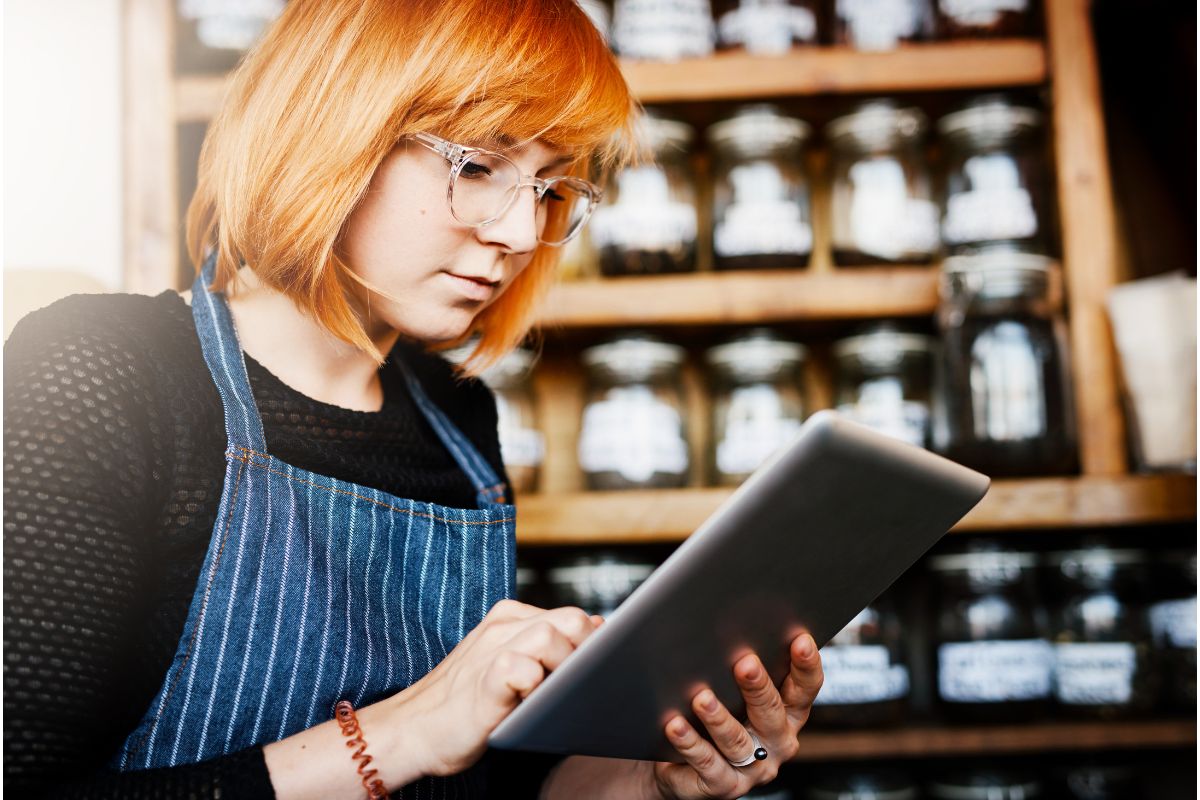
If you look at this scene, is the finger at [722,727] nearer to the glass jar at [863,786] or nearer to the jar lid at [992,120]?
the glass jar at [863,786]

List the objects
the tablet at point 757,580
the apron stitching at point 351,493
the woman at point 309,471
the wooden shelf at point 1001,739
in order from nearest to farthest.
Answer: the tablet at point 757,580
the woman at point 309,471
the apron stitching at point 351,493
the wooden shelf at point 1001,739

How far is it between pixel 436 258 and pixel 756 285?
700mm

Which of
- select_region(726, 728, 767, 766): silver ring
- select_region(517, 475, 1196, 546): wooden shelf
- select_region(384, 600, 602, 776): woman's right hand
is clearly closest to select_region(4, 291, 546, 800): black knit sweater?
select_region(384, 600, 602, 776): woman's right hand

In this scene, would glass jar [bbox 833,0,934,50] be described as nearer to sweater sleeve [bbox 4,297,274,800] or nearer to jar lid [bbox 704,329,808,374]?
jar lid [bbox 704,329,808,374]

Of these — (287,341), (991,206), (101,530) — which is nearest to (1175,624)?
(991,206)

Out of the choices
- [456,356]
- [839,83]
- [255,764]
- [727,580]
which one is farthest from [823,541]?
[839,83]

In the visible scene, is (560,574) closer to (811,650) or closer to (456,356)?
(456,356)

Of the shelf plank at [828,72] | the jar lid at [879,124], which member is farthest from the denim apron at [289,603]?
the jar lid at [879,124]

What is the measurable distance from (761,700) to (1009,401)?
0.80 meters

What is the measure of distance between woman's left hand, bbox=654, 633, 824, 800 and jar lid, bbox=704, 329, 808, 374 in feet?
2.31

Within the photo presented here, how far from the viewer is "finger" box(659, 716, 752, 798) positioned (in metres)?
0.73

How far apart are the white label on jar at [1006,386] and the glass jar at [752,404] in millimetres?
245

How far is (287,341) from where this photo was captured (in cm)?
89

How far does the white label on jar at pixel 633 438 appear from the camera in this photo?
4.64 feet
